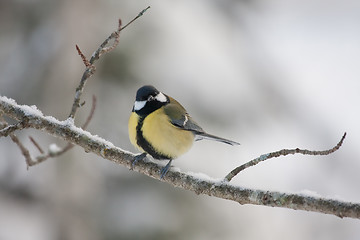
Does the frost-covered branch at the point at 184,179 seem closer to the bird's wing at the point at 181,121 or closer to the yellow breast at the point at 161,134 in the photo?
the yellow breast at the point at 161,134

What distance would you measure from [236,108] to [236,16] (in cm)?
344

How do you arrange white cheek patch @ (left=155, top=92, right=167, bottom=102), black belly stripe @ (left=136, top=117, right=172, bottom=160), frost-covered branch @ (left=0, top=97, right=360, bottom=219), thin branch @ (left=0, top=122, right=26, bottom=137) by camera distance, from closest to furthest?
frost-covered branch @ (left=0, top=97, right=360, bottom=219) → thin branch @ (left=0, top=122, right=26, bottom=137) → black belly stripe @ (left=136, top=117, right=172, bottom=160) → white cheek patch @ (left=155, top=92, right=167, bottom=102)

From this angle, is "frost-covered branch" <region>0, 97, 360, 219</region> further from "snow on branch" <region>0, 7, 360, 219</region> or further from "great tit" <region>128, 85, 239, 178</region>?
"great tit" <region>128, 85, 239, 178</region>

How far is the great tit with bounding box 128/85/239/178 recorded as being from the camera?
2889 mm

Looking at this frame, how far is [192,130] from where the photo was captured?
10.4 ft

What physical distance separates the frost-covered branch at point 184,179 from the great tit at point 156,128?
21cm

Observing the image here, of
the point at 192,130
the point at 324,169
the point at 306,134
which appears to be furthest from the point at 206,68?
the point at 192,130

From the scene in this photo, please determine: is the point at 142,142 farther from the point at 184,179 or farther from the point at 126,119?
the point at 126,119

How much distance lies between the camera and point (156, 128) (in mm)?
2904

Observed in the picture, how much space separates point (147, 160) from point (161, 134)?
267 millimetres

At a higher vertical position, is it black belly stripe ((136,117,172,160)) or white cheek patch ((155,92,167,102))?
white cheek patch ((155,92,167,102))

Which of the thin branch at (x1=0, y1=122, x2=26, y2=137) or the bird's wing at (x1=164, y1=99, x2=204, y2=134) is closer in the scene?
the thin branch at (x1=0, y1=122, x2=26, y2=137)

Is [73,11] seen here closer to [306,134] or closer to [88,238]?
[88,238]

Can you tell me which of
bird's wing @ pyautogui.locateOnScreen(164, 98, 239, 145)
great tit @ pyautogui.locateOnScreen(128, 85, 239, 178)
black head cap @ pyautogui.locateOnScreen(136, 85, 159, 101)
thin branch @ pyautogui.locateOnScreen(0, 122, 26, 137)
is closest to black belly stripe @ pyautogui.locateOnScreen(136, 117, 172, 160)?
great tit @ pyautogui.locateOnScreen(128, 85, 239, 178)
